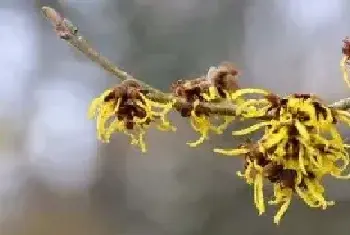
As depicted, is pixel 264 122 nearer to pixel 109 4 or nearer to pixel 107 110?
pixel 107 110

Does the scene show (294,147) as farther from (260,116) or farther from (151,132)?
(151,132)

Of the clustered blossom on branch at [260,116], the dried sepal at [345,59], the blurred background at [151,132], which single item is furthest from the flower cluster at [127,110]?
the blurred background at [151,132]

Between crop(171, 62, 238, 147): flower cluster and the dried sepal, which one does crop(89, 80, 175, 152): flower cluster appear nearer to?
crop(171, 62, 238, 147): flower cluster

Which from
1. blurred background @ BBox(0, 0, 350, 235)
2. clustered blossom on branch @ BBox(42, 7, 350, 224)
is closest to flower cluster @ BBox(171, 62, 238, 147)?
clustered blossom on branch @ BBox(42, 7, 350, 224)

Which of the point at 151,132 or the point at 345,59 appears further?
the point at 151,132

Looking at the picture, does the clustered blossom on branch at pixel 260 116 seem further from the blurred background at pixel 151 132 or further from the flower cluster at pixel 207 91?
the blurred background at pixel 151 132

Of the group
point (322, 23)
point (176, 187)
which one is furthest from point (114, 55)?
point (322, 23)

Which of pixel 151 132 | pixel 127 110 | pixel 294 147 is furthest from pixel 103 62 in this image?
pixel 151 132
